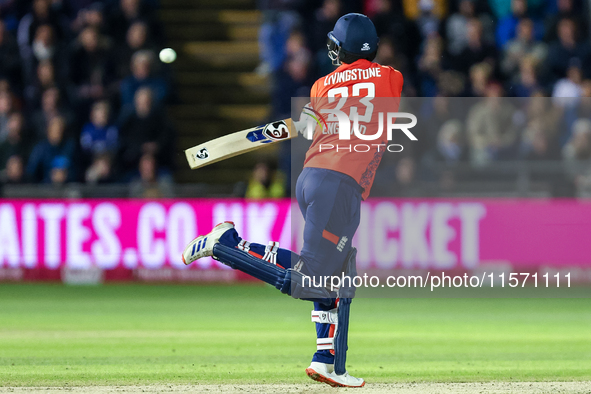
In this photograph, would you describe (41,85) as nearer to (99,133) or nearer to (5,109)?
(5,109)

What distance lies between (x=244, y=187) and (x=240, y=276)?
49.8 inches

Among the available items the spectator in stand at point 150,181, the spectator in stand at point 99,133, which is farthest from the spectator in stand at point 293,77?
the spectator in stand at point 99,133

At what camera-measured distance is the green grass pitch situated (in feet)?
23.1

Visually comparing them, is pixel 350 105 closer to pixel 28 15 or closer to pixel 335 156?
pixel 335 156

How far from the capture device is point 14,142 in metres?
14.1

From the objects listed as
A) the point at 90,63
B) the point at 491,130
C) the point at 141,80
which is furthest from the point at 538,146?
the point at 90,63

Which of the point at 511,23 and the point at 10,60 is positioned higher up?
the point at 511,23

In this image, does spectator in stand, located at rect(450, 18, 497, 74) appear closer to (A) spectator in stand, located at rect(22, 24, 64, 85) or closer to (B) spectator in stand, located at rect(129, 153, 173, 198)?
(B) spectator in stand, located at rect(129, 153, 173, 198)

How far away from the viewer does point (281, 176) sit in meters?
13.9

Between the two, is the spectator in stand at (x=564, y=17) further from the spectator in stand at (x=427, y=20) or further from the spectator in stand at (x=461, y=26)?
the spectator in stand at (x=427, y=20)

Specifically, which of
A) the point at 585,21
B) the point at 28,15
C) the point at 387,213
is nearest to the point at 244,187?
the point at 387,213

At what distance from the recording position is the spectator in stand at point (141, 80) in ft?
47.7

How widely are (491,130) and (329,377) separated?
25.3 ft

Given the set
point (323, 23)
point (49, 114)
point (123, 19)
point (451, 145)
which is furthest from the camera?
point (123, 19)
